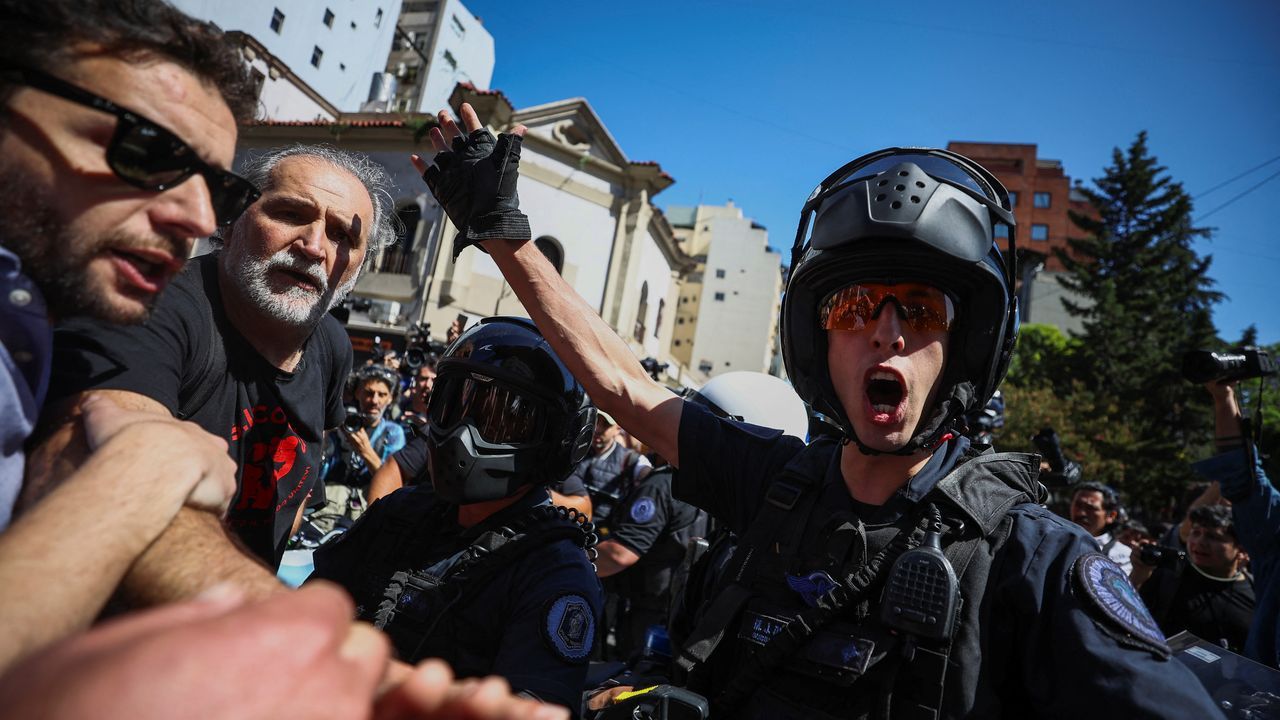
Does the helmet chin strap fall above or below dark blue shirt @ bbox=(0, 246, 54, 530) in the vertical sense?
above

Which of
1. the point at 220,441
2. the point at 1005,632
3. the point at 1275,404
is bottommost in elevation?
the point at 1005,632

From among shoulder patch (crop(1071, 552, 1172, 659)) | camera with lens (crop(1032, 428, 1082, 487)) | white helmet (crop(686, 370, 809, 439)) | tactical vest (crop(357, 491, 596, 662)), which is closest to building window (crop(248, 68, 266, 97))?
tactical vest (crop(357, 491, 596, 662))

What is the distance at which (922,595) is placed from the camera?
1503 millimetres

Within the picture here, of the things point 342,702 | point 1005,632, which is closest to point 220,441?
point 342,702

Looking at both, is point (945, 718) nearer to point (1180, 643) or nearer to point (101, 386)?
point (1180, 643)

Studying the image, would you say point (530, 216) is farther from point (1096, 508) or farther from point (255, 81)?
point (255, 81)

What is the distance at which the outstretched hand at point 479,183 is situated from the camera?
2111 mm

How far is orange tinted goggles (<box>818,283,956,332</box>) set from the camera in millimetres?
1888

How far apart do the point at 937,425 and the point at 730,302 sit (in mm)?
48256

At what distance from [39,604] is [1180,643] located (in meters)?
2.42

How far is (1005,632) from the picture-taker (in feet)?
4.96

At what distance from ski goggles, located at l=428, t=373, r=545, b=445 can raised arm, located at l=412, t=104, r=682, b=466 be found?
476mm

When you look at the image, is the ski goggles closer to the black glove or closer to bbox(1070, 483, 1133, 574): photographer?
the black glove

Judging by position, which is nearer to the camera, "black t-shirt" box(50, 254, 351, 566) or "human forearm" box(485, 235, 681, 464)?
"black t-shirt" box(50, 254, 351, 566)
